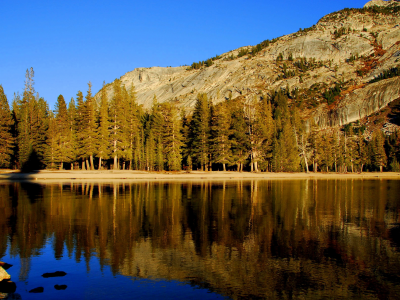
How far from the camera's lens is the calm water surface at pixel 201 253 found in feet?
32.4

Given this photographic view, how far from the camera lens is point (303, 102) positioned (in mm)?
191125

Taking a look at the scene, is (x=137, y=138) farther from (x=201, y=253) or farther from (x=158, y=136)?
(x=201, y=253)

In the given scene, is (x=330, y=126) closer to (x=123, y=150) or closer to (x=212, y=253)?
(x=123, y=150)

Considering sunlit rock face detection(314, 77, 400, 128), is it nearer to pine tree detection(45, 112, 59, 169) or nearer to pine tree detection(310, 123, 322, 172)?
pine tree detection(310, 123, 322, 172)

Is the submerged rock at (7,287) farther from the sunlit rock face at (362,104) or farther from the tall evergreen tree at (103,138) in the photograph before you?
the sunlit rock face at (362,104)

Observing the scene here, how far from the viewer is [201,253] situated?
13.4m

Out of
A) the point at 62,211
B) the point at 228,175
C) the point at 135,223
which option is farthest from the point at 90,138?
the point at 135,223

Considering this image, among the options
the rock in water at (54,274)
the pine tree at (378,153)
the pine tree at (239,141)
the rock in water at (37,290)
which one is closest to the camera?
the rock in water at (37,290)

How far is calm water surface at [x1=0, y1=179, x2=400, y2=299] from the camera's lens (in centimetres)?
989

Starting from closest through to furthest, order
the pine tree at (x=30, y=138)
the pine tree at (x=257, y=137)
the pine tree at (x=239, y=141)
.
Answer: the pine tree at (x=30, y=138) → the pine tree at (x=239, y=141) → the pine tree at (x=257, y=137)

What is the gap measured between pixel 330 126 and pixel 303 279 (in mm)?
169445

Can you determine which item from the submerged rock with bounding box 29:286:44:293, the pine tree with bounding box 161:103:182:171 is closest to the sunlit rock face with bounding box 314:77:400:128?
the pine tree with bounding box 161:103:182:171

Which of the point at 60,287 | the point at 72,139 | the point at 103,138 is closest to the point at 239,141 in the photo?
the point at 103,138

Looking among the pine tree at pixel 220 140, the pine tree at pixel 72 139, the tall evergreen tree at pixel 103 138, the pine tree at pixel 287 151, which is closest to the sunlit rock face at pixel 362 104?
the pine tree at pixel 287 151
